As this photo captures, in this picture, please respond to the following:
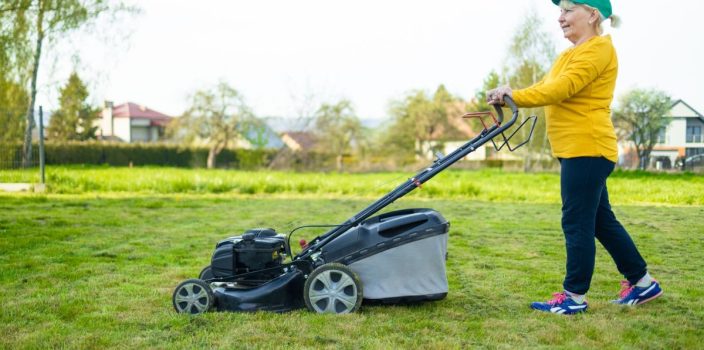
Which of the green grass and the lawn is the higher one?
A: the green grass

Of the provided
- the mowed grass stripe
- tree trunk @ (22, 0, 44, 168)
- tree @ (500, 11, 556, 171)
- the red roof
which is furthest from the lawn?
the red roof

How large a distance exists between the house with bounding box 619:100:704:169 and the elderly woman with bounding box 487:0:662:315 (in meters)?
7.50

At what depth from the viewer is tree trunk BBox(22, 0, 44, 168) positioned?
1354 centimetres

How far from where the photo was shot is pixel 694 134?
1043cm

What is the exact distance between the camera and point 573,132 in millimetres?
3432

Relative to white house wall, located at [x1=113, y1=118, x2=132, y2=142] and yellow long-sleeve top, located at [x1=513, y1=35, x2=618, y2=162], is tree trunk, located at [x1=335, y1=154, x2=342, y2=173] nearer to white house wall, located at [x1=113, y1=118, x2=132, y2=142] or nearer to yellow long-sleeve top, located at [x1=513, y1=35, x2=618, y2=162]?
yellow long-sleeve top, located at [x1=513, y1=35, x2=618, y2=162]

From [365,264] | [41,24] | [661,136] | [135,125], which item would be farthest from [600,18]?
[135,125]

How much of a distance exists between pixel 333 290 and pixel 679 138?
8.84m

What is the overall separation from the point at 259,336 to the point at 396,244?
2.73 feet

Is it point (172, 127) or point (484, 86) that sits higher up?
point (484, 86)

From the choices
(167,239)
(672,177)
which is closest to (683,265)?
(167,239)

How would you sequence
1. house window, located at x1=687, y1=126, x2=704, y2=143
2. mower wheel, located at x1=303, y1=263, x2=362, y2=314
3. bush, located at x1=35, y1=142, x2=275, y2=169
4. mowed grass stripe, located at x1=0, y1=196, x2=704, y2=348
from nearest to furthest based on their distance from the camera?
1. mowed grass stripe, located at x1=0, y1=196, x2=704, y2=348
2. mower wheel, located at x1=303, y1=263, x2=362, y2=314
3. house window, located at x1=687, y1=126, x2=704, y2=143
4. bush, located at x1=35, y1=142, x2=275, y2=169

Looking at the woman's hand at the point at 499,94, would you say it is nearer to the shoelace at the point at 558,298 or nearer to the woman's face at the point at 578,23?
the woman's face at the point at 578,23

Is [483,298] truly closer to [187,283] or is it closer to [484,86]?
[187,283]
